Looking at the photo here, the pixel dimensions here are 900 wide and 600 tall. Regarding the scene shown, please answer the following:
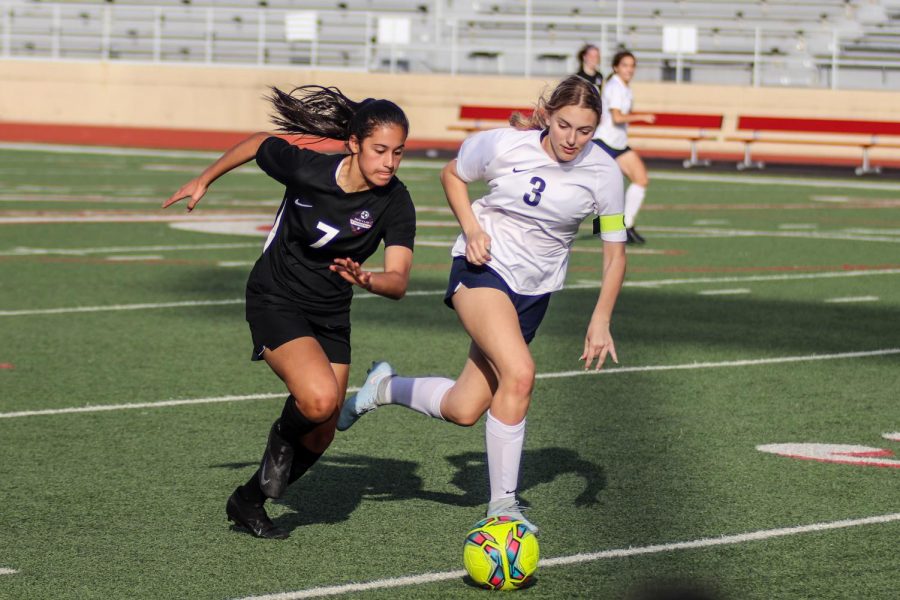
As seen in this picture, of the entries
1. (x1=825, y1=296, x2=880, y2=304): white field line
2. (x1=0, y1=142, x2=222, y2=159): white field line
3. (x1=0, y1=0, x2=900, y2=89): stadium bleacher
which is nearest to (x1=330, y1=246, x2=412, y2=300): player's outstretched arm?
(x1=825, y1=296, x2=880, y2=304): white field line

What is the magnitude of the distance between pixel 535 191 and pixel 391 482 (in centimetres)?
160

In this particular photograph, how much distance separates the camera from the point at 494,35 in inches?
1565

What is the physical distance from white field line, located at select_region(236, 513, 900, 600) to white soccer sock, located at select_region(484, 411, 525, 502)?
0.32m

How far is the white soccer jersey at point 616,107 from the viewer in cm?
1691

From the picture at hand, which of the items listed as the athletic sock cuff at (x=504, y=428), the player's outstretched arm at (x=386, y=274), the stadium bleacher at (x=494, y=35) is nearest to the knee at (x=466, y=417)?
the athletic sock cuff at (x=504, y=428)

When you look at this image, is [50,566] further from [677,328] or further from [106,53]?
[106,53]

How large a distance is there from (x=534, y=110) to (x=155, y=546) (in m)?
2.36

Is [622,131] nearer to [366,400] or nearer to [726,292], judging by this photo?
[726,292]

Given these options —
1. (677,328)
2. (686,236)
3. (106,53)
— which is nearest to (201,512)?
(677,328)

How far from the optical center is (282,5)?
42906mm

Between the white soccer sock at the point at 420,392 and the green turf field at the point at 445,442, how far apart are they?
0.40 metres

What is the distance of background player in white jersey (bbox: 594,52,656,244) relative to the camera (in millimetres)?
16594

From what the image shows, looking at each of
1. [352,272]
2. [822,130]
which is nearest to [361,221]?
[352,272]

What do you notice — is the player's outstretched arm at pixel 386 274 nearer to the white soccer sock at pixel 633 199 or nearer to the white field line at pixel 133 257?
the white field line at pixel 133 257
